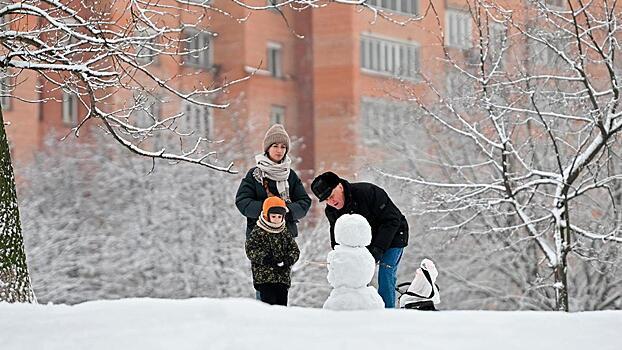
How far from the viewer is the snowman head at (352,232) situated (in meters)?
10.5

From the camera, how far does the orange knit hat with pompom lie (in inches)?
474

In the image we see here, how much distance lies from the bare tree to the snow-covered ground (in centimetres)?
967

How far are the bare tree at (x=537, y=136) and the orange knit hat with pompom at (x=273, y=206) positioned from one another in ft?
24.1

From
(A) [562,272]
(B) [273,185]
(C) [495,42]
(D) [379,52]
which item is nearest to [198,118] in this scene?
(D) [379,52]

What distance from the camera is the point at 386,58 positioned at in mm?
51406

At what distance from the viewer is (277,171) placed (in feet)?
41.5

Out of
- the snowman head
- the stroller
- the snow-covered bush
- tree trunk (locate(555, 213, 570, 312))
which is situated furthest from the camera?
the snow-covered bush

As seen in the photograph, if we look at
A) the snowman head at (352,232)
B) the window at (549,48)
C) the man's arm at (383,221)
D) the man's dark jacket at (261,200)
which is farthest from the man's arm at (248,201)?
the window at (549,48)

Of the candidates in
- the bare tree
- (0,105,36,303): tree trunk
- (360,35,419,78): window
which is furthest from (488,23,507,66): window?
(360,35,419,78): window

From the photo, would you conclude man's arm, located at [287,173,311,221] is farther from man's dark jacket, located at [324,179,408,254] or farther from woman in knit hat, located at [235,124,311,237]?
man's dark jacket, located at [324,179,408,254]

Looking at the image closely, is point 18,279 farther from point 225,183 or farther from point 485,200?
point 225,183

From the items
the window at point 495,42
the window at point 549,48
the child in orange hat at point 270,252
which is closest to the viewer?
the child in orange hat at point 270,252

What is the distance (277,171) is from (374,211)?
963 millimetres

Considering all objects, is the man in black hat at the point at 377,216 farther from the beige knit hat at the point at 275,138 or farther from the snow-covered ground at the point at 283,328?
the snow-covered ground at the point at 283,328
